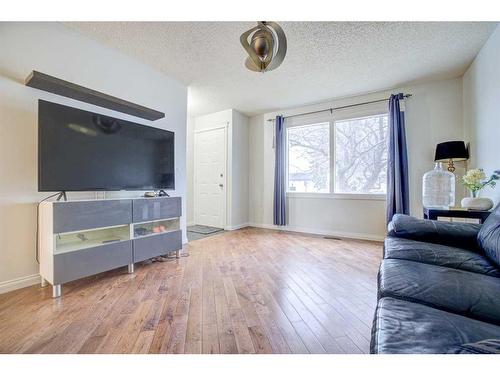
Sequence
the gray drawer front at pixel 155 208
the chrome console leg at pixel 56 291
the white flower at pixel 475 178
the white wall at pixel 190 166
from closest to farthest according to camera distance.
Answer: the chrome console leg at pixel 56 291, the white flower at pixel 475 178, the gray drawer front at pixel 155 208, the white wall at pixel 190 166

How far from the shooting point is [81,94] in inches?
81.4

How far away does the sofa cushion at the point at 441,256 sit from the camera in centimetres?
125

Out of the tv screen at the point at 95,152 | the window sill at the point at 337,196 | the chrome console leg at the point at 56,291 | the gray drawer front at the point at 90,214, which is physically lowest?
the chrome console leg at the point at 56,291

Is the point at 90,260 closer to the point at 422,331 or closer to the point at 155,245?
the point at 155,245

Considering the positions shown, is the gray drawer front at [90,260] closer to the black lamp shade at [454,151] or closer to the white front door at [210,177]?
the white front door at [210,177]

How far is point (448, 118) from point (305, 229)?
8.73 ft

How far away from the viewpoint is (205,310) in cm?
160

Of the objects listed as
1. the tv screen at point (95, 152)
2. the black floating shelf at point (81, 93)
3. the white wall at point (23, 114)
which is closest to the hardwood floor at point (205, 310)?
the white wall at point (23, 114)

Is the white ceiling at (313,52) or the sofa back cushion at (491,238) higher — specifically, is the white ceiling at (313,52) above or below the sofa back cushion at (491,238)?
above

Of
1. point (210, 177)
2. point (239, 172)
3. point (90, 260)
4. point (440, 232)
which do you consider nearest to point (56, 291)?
point (90, 260)

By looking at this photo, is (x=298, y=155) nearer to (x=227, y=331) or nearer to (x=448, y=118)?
(x=448, y=118)

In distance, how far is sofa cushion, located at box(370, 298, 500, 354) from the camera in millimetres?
→ 655

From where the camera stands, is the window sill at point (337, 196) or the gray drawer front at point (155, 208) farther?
the window sill at point (337, 196)
